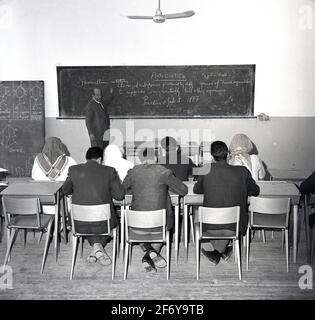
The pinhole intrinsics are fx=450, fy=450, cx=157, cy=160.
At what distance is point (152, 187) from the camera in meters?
4.04

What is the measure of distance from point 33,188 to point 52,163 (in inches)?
19.0

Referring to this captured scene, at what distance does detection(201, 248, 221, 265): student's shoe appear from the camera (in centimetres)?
426

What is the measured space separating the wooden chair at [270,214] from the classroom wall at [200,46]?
3.53m

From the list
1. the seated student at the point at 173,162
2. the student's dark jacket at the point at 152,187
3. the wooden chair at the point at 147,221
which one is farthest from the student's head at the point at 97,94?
the wooden chair at the point at 147,221

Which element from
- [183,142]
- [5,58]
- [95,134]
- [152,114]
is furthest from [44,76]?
[183,142]

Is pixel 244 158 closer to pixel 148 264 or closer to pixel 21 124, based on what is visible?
pixel 148 264

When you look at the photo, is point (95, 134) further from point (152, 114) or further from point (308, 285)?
point (308, 285)

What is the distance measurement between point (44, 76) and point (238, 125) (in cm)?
341

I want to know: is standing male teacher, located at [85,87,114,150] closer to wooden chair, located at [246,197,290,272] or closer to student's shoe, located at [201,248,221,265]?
student's shoe, located at [201,248,221,265]

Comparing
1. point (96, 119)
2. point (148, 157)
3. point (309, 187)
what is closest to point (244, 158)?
point (309, 187)

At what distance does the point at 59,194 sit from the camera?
14.8 ft

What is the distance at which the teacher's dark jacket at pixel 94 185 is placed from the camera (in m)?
4.09

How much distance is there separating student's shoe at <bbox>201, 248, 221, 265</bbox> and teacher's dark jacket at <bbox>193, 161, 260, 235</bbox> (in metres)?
0.39

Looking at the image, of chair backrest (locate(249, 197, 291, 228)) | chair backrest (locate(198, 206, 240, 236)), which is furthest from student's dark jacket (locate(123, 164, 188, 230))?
chair backrest (locate(249, 197, 291, 228))
